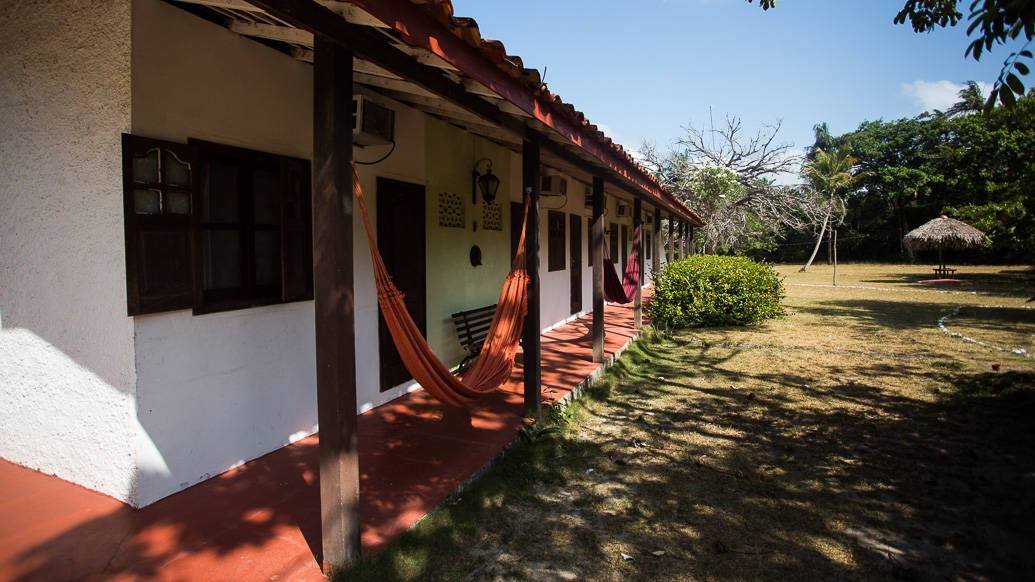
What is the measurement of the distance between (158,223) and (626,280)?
688 centimetres

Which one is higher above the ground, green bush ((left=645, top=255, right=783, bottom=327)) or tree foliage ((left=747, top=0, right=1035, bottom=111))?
tree foliage ((left=747, top=0, right=1035, bottom=111))

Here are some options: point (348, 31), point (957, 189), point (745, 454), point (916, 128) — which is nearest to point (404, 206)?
point (348, 31)

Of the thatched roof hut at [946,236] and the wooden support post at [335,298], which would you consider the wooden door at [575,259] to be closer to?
the wooden support post at [335,298]

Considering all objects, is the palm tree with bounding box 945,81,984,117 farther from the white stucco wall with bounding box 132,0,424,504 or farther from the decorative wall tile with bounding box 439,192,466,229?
the white stucco wall with bounding box 132,0,424,504

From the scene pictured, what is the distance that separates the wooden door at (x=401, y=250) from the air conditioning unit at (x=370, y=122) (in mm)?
502

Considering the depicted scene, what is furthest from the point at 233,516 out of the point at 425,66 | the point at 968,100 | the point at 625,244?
the point at 968,100

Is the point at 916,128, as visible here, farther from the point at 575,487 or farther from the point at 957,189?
the point at 575,487

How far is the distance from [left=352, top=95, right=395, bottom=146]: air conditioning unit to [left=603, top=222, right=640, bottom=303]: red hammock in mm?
4454

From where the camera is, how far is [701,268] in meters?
8.80

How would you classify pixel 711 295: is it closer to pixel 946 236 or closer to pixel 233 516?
pixel 233 516

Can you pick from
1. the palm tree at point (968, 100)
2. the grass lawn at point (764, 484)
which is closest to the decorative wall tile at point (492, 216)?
the grass lawn at point (764, 484)

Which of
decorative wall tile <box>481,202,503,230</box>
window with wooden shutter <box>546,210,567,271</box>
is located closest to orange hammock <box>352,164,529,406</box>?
decorative wall tile <box>481,202,503,230</box>

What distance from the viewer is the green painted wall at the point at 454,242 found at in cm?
471

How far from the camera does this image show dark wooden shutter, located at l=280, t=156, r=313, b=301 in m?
3.09
